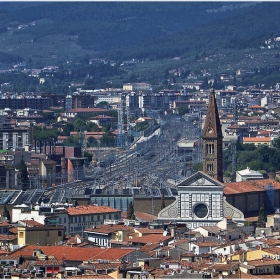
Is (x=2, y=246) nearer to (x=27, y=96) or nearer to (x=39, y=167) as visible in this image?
(x=39, y=167)

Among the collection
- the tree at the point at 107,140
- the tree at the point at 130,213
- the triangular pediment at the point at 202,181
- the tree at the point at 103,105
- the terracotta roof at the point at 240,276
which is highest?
Result: the terracotta roof at the point at 240,276

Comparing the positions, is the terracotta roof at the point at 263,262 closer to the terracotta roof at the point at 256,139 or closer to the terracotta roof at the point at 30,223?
the terracotta roof at the point at 30,223

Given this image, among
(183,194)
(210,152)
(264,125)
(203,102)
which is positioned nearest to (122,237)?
(183,194)

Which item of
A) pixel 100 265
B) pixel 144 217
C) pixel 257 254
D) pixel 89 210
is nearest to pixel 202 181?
pixel 144 217

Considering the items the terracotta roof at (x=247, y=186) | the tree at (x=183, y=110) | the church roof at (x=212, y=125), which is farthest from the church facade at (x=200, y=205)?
the tree at (x=183, y=110)

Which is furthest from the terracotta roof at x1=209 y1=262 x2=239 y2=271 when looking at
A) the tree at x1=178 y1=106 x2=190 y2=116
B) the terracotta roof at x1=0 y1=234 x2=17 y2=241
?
the tree at x1=178 y1=106 x2=190 y2=116

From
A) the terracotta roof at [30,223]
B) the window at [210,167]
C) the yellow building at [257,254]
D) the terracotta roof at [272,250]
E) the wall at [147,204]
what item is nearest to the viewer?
the yellow building at [257,254]

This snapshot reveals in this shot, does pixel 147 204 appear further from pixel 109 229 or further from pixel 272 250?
pixel 272 250
